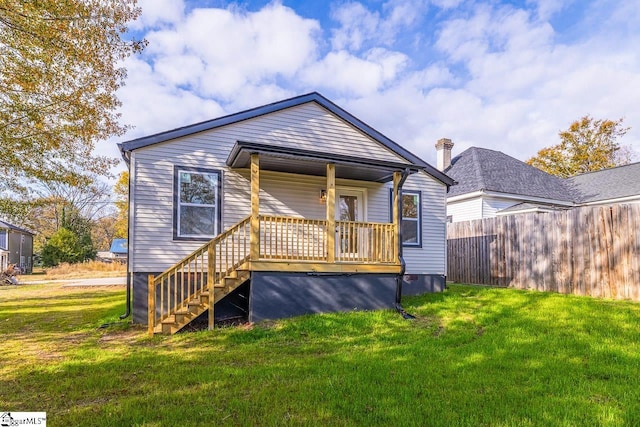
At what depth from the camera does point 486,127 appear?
30.9m

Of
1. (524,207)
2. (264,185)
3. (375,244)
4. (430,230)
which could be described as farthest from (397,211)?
(524,207)

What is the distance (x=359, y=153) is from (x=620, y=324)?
6.38 metres

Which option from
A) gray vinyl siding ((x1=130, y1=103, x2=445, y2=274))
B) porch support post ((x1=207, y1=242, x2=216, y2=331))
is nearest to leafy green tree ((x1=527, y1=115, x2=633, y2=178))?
gray vinyl siding ((x1=130, y1=103, x2=445, y2=274))

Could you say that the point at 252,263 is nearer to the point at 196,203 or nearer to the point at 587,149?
the point at 196,203

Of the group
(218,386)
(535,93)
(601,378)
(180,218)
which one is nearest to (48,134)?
(180,218)

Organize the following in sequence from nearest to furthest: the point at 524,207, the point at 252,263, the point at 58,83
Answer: the point at 252,263, the point at 58,83, the point at 524,207

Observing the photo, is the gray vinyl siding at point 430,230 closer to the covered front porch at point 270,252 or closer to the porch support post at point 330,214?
the covered front porch at point 270,252

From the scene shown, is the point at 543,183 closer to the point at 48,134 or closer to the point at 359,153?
the point at 359,153

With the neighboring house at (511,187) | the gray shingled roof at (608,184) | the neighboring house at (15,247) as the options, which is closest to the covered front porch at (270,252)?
the neighboring house at (511,187)

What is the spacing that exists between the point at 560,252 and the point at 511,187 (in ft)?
27.8

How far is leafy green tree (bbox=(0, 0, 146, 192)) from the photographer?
792 cm

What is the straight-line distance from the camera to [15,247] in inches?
1168

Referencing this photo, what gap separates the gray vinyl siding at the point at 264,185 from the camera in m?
7.73

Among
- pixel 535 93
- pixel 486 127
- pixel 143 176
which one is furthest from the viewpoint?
pixel 486 127
